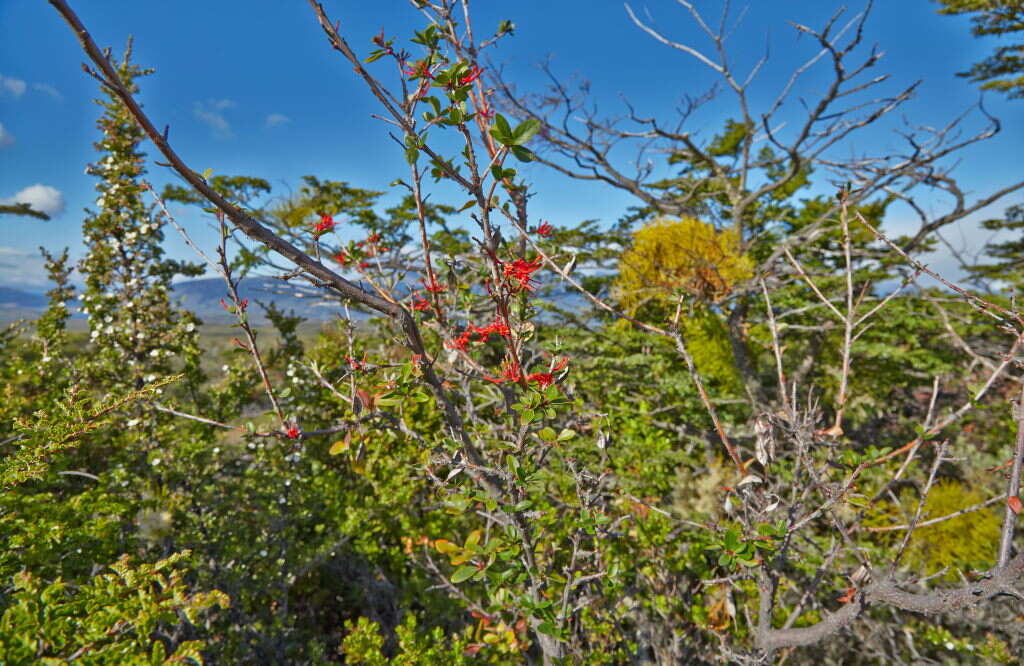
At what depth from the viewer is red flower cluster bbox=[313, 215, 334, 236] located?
1041 mm

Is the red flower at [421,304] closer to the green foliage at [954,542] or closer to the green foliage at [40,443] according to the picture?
the green foliage at [40,443]

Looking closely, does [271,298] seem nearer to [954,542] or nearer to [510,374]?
[510,374]

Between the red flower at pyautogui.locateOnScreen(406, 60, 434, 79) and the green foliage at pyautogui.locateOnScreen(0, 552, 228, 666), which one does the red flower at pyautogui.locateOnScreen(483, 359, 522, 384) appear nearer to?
the red flower at pyautogui.locateOnScreen(406, 60, 434, 79)

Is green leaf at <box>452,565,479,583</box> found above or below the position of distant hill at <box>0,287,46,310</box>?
below

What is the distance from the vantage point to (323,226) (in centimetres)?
106

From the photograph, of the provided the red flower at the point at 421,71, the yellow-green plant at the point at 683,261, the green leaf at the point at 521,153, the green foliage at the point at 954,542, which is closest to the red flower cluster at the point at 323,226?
the red flower at the point at 421,71

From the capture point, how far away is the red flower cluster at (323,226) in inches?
41.0

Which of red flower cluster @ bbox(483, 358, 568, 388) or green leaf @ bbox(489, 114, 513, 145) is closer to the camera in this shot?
green leaf @ bbox(489, 114, 513, 145)

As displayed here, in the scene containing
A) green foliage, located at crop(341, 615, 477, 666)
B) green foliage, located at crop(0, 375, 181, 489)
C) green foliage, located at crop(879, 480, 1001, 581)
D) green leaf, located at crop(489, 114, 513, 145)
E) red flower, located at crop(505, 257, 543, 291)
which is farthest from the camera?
green foliage, located at crop(879, 480, 1001, 581)

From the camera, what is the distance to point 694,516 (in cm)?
318

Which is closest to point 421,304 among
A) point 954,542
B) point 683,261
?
point 683,261

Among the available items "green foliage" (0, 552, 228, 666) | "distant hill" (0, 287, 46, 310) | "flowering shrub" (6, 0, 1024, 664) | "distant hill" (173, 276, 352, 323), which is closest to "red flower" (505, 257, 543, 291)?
"flowering shrub" (6, 0, 1024, 664)

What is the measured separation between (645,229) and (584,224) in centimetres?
271

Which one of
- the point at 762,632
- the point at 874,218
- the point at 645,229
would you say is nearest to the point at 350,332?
the point at 762,632
